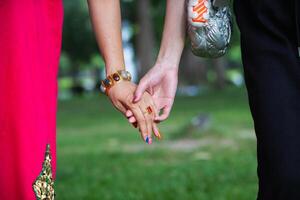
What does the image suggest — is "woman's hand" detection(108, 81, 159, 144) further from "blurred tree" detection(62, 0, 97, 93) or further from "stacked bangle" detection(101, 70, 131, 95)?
"blurred tree" detection(62, 0, 97, 93)

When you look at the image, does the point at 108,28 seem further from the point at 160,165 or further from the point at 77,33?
the point at 77,33

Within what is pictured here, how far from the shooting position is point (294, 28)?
2105mm

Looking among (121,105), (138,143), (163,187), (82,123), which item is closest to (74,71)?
(82,123)

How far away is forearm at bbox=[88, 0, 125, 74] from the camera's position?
97.0 inches

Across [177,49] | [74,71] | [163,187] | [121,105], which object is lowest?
[163,187]

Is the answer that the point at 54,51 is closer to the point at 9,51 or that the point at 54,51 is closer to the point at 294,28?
the point at 9,51

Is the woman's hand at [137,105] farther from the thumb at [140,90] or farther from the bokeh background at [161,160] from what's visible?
the bokeh background at [161,160]

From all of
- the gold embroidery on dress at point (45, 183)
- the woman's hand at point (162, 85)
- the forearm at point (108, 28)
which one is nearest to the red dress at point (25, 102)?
the gold embroidery on dress at point (45, 183)

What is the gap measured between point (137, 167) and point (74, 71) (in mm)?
48694

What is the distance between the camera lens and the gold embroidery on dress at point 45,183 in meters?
Result: 2.06

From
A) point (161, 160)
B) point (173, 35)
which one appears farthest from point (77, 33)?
point (173, 35)

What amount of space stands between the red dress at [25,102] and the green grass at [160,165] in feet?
11.2

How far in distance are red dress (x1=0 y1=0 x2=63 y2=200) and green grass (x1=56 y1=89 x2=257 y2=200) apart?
341cm

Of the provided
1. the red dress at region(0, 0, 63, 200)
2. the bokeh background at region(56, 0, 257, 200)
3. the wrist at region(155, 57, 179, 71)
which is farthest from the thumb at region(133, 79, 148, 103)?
the bokeh background at region(56, 0, 257, 200)
